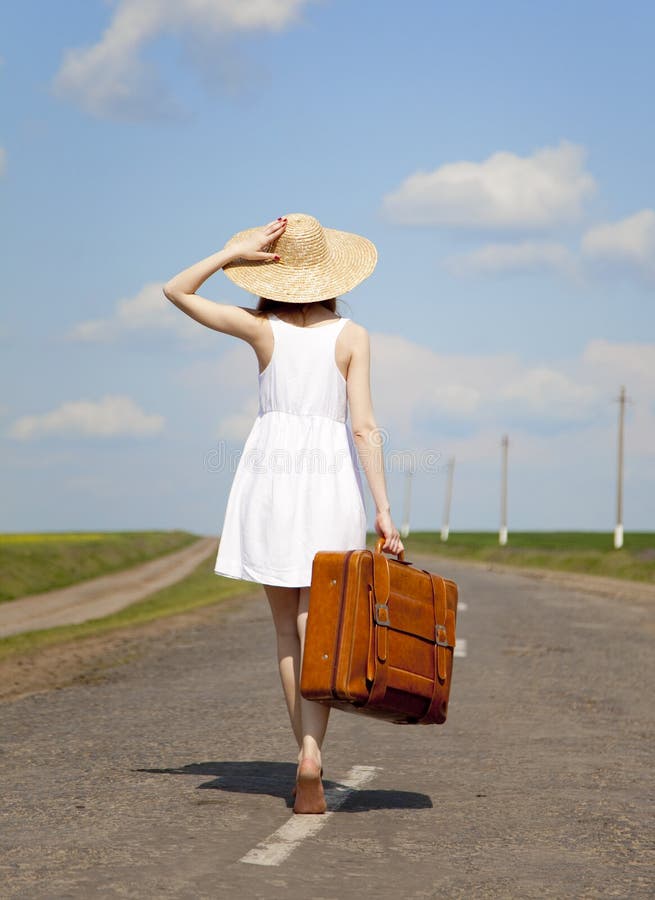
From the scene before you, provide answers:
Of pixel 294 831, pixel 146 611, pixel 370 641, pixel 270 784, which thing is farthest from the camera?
pixel 146 611

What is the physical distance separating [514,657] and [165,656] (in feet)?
12.5

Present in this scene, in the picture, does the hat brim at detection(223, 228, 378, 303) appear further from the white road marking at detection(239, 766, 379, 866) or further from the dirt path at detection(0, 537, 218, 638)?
the dirt path at detection(0, 537, 218, 638)

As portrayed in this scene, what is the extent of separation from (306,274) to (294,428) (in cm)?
70

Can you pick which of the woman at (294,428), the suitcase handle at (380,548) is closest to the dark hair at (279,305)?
the woman at (294,428)

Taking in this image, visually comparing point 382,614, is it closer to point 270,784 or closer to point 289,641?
point 289,641

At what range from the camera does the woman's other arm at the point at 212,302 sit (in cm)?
543

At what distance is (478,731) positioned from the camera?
8.25 m

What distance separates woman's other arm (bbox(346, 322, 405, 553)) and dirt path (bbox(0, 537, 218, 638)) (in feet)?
57.9

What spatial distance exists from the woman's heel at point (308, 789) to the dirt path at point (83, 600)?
17595 mm

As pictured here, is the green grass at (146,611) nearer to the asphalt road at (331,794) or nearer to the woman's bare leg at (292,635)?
the asphalt road at (331,794)

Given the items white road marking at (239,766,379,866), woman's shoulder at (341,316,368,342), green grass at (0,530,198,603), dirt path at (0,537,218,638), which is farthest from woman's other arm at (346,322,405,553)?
green grass at (0,530,198,603)

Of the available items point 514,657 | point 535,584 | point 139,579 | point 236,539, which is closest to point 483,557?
point 139,579

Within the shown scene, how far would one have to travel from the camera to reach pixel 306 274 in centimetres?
553

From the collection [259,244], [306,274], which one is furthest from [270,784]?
[259,244]
